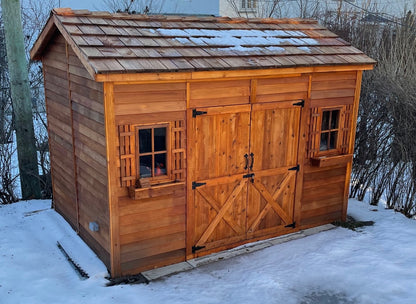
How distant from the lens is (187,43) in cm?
553

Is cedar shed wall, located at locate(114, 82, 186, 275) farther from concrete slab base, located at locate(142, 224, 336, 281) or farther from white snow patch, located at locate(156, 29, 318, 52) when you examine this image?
white snow patch, located at locate(156, 29, 318, 52)

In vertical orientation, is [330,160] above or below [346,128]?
below

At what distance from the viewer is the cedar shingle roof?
190 inches

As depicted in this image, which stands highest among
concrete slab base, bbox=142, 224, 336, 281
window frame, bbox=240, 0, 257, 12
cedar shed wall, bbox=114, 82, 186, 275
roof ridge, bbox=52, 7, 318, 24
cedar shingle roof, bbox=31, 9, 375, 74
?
window frame, bbox=240, 0, 257, 12

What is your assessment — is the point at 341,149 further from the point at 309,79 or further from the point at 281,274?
the point at 281,274

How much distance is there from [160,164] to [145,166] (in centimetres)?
21

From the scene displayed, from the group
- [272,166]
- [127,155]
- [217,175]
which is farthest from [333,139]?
[127,155]

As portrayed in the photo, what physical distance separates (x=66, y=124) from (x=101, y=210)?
1.53 metres

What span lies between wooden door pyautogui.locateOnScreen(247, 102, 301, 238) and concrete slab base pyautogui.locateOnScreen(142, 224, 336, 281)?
0.53 ft

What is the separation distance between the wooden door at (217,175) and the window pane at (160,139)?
360mm

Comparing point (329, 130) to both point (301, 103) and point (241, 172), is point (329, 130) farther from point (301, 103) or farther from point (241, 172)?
point (241, 172)

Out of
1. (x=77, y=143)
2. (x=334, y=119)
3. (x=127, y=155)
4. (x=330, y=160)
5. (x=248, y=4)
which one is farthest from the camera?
(x=248, y=4)

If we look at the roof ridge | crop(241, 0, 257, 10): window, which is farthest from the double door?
crop(241, 0, 257, 10): window

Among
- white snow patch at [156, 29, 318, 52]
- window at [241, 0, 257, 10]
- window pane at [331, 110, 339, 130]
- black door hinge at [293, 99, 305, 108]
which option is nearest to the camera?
white snow patch at [156, 29, 318, 52]
